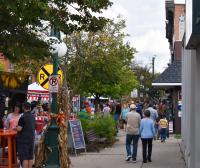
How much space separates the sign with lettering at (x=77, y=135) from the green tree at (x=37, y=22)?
6466 millimetres

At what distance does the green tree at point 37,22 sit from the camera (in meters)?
12.0

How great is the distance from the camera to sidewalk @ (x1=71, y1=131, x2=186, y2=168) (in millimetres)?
17219

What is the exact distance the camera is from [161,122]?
26.3 m

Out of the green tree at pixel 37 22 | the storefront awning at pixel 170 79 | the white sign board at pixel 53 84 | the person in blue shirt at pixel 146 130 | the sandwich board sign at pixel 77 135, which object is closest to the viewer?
the green tree at pixel 37 22

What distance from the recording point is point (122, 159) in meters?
19.0

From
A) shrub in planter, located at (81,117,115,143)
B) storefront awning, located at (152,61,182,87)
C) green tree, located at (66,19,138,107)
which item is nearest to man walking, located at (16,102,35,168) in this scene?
shrub in planter, located at (81,117,115,143)

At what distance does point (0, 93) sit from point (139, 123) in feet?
17.3

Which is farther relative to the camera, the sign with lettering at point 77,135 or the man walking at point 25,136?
the sign with lettering at point 77,135

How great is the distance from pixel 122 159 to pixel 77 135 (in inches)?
84.0

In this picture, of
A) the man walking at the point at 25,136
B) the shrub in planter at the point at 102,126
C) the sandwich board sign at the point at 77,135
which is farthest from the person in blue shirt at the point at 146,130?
the shrub in planter at the point at 102,126

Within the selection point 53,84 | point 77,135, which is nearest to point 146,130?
point 77,135

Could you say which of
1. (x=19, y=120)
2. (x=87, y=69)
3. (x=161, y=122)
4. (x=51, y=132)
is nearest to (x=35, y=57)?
(x=19, y=120)

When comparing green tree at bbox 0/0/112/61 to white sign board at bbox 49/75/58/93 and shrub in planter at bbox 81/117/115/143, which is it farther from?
shrub in planter at bbox 81/117/115/143

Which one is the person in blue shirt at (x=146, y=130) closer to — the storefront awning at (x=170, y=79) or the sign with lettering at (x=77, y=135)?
the sign with lettering at (x=77, y=135)
